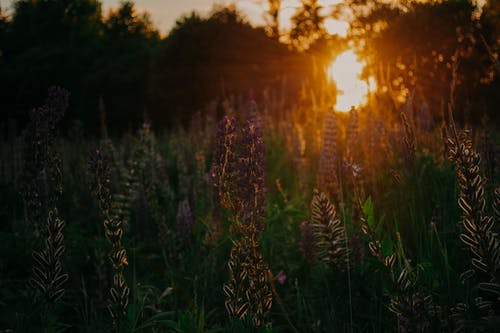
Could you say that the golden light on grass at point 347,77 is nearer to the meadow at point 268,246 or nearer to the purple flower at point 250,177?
the meadow at point 268,246

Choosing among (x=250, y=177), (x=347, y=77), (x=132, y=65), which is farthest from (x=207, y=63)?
(x=250, y=177)

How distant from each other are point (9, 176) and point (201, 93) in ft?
50.4

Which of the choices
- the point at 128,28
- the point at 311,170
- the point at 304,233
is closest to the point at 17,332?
the point at 304,233

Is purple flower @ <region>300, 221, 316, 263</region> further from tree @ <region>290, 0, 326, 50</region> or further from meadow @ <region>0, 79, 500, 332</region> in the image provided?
tree @ <region>290, 0, 326, 50</region>

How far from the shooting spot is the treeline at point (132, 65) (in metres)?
20.7

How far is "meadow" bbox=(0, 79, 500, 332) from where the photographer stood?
57.1 inches

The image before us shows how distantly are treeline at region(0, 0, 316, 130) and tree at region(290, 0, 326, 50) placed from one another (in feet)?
15.1

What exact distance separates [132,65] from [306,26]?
1085 cm

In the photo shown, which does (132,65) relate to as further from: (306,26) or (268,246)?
(268,246)

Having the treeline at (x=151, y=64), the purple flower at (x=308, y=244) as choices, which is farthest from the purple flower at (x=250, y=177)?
the treeline at (x=151, y=64)

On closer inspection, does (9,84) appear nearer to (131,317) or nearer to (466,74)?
(466,74)

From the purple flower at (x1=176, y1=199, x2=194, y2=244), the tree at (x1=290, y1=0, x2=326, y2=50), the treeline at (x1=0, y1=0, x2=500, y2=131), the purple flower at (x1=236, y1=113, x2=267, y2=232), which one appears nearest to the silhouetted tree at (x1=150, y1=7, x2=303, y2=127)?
the treeline at (x1=0, y1=0, x2=500, y2=131)

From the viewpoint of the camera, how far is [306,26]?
2727 cm

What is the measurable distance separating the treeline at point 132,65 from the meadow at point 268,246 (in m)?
13.8
